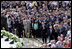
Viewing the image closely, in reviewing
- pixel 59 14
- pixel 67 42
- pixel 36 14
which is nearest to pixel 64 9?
pixel 59 14

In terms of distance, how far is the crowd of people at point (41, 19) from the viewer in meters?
17.6

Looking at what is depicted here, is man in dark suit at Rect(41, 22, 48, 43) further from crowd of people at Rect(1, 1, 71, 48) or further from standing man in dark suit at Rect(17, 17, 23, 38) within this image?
standing man in dark suit at Rect(17, 17, 23, 38)

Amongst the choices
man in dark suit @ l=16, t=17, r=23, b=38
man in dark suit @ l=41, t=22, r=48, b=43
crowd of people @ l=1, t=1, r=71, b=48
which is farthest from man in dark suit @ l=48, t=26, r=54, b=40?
man in dark suit @ l=16, t=17, r=23, b=38

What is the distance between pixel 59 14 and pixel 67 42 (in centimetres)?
635

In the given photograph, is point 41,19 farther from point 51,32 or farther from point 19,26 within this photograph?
point 51,32

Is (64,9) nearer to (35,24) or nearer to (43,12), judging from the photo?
(43,12)

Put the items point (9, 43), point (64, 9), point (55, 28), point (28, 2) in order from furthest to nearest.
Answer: point (28, 2), point (64, 9), point (9, 43), point (55, 28)

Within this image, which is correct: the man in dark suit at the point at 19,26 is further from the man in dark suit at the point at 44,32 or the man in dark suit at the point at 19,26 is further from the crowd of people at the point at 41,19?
the man in dark suit at the point at 44,32

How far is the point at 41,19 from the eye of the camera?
20.0 meters

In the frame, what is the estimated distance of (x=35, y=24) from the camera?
778 inches

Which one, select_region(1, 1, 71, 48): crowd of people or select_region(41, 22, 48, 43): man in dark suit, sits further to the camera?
select_region(41, 22, 48, 43): man in dark suit

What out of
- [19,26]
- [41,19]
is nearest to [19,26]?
[19,26]

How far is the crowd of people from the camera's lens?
57.8ft

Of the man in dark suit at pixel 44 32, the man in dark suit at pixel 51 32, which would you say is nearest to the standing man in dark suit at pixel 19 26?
the man in dark suit at pixel 44 32
